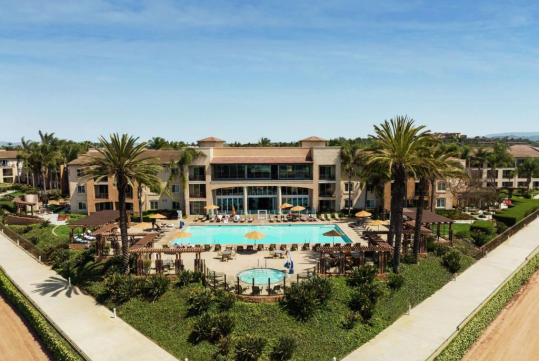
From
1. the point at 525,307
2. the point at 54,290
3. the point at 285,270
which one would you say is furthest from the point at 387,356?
the point at 54,290

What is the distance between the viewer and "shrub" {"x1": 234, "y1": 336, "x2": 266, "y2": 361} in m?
18.6

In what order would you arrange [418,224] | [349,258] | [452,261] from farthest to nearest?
[452,261], [418,224], [349,258]

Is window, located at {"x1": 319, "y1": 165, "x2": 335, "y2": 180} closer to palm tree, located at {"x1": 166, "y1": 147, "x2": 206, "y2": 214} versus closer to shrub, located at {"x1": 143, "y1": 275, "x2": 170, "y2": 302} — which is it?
palm tree, located at {"x1": 166, "y1": 147, "x2": 206, "y2": 214}

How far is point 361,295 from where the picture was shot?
76.9 feet

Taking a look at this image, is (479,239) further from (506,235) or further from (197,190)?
(197,190)

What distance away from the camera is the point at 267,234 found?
140ft

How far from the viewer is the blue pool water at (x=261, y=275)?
26938 mm

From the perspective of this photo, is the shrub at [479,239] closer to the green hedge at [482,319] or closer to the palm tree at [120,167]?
the green hedge at [482,319]

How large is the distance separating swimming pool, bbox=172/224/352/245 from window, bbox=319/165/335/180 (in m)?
8.92

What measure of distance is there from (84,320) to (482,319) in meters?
24.4

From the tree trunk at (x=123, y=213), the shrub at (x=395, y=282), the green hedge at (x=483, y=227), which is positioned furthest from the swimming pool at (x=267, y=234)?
the green hedge at (x=483, y=227)

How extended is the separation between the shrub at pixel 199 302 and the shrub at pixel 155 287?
247 centimetres

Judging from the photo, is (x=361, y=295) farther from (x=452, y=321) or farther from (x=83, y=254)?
(x=83, y=254)

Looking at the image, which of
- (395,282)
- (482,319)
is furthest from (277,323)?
(482,319)
